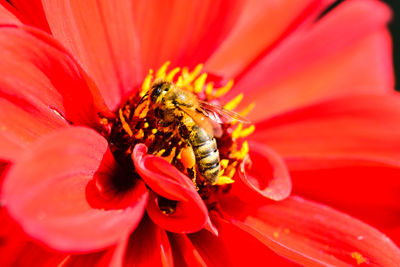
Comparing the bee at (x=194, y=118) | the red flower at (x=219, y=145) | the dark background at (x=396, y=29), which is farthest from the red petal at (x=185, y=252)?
the dark background at (x=396, y=29)

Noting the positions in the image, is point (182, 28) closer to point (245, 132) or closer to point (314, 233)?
point (245, 132)

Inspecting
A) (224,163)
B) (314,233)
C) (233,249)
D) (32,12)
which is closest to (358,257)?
(314,233)

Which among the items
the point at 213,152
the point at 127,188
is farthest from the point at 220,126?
the point at 127,188

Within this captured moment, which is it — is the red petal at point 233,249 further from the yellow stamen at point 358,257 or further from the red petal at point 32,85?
the red petal at point 32,85

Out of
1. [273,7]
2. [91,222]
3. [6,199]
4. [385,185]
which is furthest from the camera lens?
[273,7]

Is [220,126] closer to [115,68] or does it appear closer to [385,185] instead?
[115,68]

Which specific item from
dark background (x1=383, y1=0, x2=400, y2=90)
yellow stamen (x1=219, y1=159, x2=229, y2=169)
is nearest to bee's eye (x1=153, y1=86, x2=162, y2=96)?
yellow stamen (x1=219, y1=159, x2=229, y2=169)

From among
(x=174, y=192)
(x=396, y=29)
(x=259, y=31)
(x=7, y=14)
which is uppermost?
(x=396, y=29)
